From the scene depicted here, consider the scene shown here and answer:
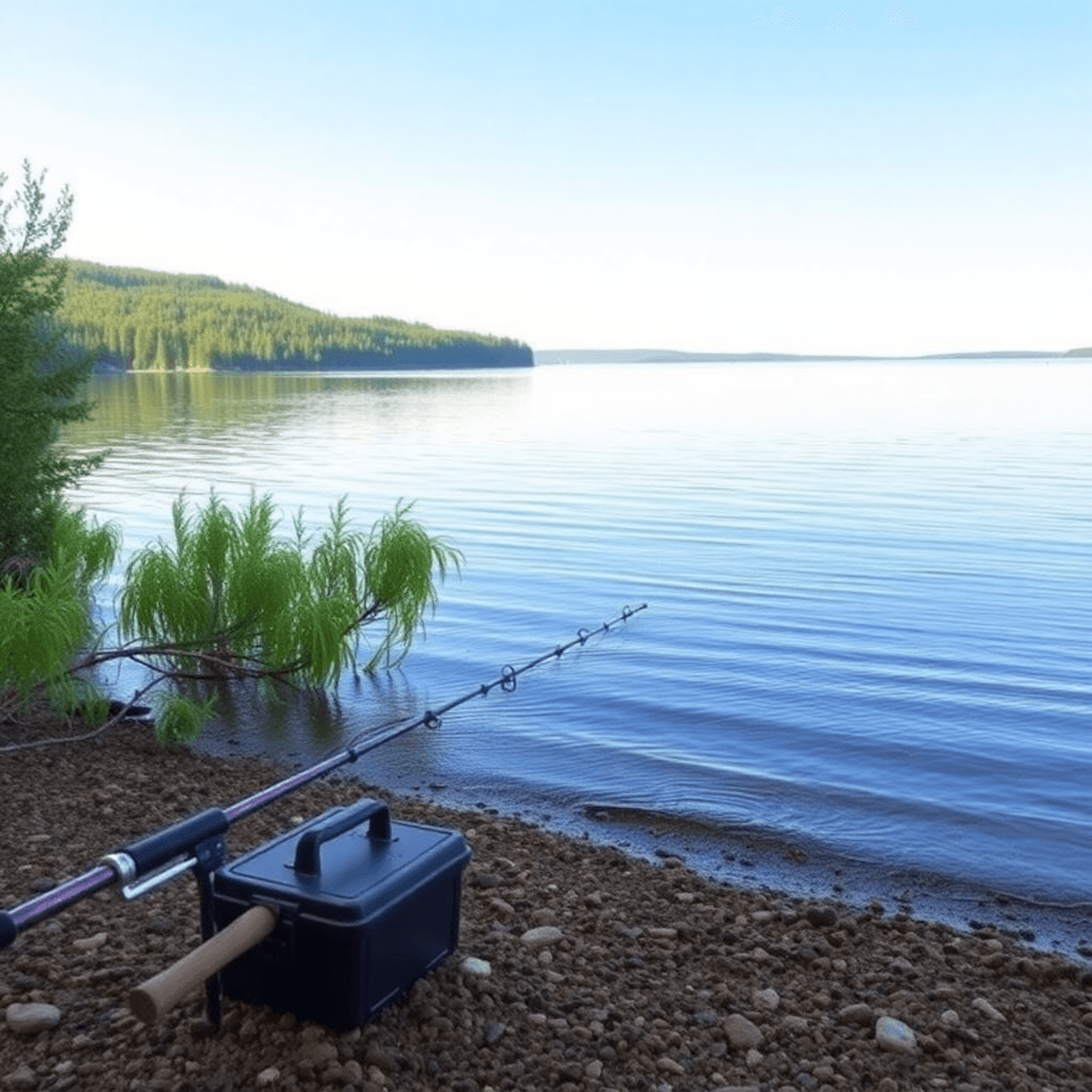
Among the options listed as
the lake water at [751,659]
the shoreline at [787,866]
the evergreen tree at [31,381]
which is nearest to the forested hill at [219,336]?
the lake water at [751,659]

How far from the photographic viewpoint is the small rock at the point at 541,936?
483 centimetres

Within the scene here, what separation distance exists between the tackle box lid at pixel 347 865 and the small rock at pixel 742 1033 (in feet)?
3.58

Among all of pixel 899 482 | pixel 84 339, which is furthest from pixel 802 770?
pixel 84 339

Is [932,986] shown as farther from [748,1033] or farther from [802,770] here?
[802,770]

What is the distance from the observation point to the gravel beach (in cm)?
378

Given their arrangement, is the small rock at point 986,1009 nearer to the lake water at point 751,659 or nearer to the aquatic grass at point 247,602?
the lake water at point 751,659

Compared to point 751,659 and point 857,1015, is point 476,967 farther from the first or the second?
point 751,659

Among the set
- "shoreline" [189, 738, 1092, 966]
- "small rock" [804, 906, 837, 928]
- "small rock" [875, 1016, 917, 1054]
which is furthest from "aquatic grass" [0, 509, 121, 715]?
"small rock" [875, 1016, 917, 1054]

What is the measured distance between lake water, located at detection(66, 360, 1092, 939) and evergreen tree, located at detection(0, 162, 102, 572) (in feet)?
6.68

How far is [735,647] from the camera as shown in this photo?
38.9ft

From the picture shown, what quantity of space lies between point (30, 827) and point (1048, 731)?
7084mm

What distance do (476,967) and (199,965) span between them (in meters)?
1.34

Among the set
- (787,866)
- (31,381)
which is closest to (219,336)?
(31,381)

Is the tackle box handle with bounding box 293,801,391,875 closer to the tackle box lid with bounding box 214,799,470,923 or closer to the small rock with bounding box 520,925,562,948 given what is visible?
the tackle box lid with bounding box 214,799,470,923
